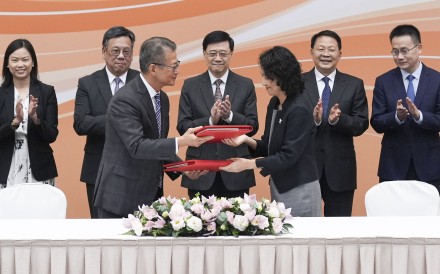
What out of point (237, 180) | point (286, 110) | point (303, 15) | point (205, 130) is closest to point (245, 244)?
point (205, 130)

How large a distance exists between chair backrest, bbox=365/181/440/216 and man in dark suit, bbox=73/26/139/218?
1.80 meters

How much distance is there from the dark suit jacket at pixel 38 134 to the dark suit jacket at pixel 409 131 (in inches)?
81.3

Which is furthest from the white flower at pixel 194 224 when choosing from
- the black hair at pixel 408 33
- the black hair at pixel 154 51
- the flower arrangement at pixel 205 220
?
the black hair at pixel 408 33

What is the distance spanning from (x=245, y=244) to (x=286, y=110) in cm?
105

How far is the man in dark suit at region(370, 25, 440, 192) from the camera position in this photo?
528 centimetres

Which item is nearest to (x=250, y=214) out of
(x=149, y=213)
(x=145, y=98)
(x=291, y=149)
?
(x=149, y=213)

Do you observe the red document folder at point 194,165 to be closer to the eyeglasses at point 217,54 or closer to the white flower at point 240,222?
the white flower at point 240,222

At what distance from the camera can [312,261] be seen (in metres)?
3.44

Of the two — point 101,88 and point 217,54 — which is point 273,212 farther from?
point 101,88

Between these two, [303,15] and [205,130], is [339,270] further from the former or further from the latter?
[303,15]

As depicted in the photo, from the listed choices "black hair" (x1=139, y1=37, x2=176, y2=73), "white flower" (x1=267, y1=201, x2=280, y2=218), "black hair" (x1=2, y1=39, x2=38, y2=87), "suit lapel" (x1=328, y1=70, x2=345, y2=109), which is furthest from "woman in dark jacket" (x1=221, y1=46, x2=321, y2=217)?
"black hair" (x1=2, y1=39, x2=38, y2=87)

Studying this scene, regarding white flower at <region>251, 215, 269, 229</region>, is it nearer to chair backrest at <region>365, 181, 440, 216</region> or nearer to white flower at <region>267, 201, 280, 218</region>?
white flower at <region>267, 201, 280, 218</region>

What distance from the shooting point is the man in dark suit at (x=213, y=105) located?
5.22 metres

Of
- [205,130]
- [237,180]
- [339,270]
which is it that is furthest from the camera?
[237,180]
